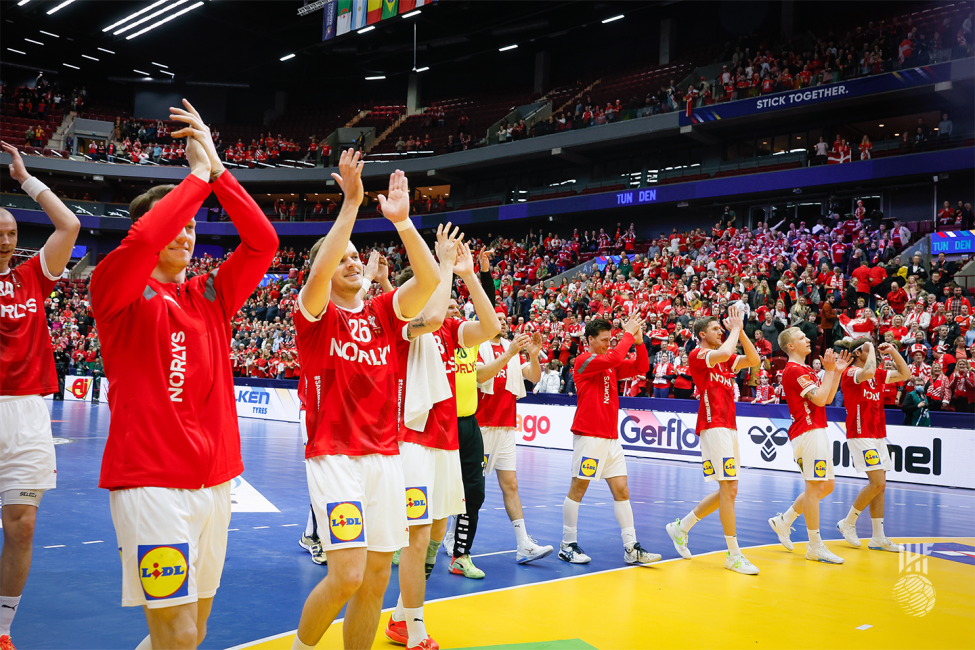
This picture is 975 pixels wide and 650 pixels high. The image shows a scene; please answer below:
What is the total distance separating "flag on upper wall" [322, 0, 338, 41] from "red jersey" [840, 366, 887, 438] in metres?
28.5

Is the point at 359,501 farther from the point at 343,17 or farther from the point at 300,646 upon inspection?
the point at 343,17

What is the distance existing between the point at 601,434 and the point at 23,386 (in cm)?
482

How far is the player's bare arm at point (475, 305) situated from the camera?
4539 mm

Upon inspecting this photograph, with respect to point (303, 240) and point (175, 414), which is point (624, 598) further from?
point (303, 240)

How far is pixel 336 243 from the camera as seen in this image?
10.8 feet

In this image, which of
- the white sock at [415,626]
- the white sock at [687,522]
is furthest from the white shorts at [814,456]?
the white sock at [415,626]

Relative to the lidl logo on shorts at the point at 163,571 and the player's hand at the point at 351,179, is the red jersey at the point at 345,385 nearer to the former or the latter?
the player's hand at the point at 351,179

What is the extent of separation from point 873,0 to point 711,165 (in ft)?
31.3

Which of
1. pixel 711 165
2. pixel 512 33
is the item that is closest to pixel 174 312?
pixel 711 165

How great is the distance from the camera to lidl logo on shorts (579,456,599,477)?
272 inches

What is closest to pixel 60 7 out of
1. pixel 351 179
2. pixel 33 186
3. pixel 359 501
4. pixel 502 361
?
pixel 33 186

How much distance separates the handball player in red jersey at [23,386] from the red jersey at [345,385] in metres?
1.53

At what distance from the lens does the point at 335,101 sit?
45.5 meters

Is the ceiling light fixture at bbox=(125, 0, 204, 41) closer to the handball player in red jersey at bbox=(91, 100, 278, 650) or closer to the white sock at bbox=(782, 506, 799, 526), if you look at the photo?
the white sock at bbox=(782, 506, 799, 526)
